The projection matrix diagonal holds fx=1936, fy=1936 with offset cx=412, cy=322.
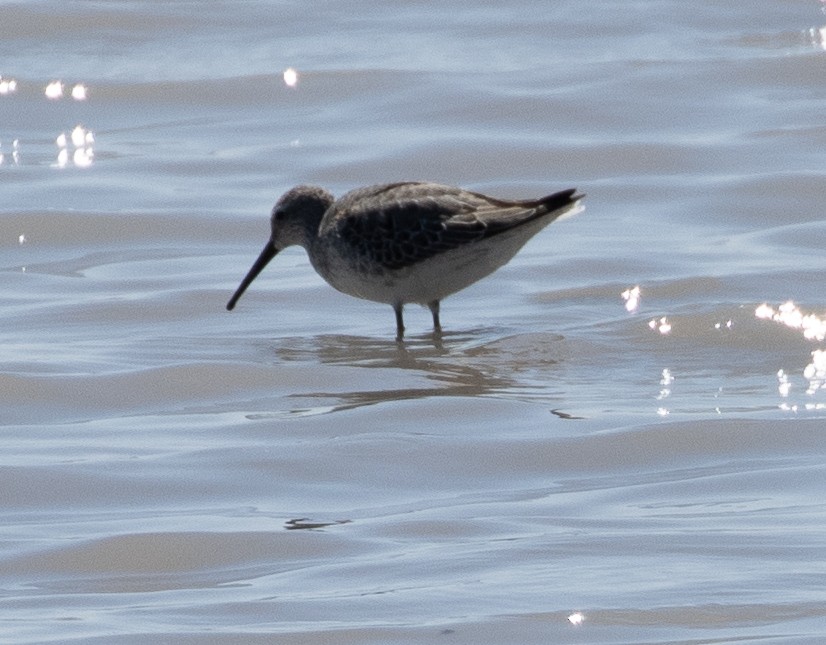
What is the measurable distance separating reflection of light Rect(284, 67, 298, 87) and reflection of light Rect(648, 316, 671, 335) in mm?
6977

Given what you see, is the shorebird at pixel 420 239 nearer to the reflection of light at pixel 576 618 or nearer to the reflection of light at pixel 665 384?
the reflection of light at pixel 665 384

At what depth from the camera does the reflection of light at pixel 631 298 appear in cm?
1047

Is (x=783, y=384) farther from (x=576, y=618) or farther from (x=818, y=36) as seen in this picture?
(x=818, y=36)

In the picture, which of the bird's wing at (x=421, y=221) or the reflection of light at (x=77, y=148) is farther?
the reflection of light at (x=77, y=148)

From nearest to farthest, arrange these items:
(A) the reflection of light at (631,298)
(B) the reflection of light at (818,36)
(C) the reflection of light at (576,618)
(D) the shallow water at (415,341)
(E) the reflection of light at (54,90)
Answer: (C) the reflection of light at (576,618) → (D) the shallow water at (415,341) → (A) the reflection of light at (631,298) → (E) the reflection of light at (54,90) → (B) the reflection of light at (818,36)

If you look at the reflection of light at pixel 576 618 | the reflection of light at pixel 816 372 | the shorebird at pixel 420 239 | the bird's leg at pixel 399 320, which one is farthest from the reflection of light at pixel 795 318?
the reflection of light at pixel 576 618

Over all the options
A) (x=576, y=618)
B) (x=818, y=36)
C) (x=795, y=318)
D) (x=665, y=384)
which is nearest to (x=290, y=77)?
(x=818, y=36)

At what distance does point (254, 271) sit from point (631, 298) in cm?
212

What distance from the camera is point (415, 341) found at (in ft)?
33.9

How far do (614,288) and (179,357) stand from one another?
2.65 meters

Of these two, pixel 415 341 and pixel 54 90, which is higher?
pixel 54 90

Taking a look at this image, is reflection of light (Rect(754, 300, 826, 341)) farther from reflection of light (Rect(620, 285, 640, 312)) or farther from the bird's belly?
the bird's belly

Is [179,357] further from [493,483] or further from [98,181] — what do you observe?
[98,181]

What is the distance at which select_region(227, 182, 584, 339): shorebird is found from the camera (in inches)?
398
